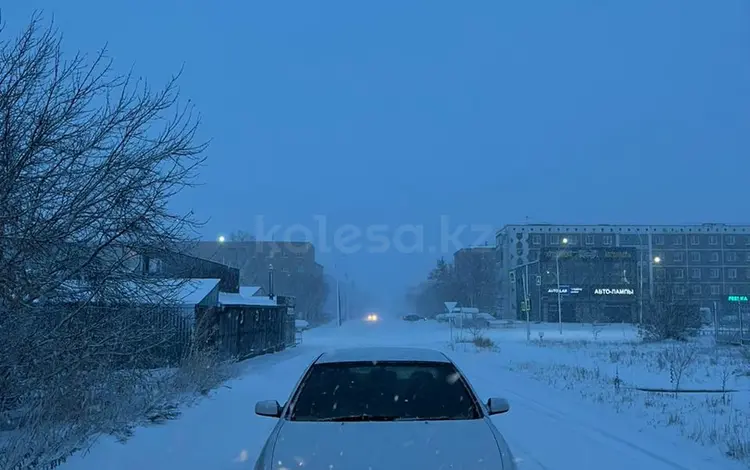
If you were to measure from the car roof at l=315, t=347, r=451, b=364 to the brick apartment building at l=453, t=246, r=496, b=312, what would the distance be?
10393 centimetres

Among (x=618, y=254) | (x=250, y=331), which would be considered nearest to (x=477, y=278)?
(x=618, y=254)

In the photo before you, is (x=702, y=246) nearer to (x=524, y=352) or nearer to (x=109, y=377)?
(x=524, y=352)

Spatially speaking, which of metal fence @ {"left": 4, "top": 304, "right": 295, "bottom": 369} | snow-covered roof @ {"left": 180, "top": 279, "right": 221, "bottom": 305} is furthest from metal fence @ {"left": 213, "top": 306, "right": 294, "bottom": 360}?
metal fence @ {"left": 4, "top": 304, "right": 295, "bottom": 369}

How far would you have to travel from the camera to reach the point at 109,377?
10680 millimetres

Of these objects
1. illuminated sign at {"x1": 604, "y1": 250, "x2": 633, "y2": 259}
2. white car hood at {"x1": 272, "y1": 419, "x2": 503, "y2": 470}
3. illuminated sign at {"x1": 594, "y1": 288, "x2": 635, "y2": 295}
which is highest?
illuminated sign at {"x1": 604, "y1": 250, "x2": 633, "y2": 259}

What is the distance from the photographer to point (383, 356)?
6.64 meters

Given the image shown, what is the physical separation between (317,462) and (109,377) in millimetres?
7244

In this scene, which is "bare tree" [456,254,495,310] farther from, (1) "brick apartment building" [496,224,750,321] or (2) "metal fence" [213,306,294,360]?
(2) "metal fence" [213,306,294,360]

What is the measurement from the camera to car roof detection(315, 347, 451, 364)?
21.2ft

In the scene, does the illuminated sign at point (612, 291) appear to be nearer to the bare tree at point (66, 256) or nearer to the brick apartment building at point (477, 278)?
the brick apartment building at point (477, 278)

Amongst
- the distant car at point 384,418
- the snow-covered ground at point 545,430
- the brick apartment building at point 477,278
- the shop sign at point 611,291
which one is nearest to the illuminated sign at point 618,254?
the shop sign at point 611,291

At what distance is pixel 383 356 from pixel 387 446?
6.21 ft

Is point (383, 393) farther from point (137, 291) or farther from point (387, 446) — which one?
point (137, 291)

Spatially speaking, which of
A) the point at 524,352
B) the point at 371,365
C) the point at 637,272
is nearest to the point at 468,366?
the point at 524,352
